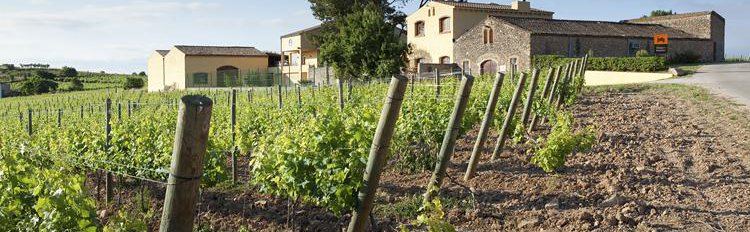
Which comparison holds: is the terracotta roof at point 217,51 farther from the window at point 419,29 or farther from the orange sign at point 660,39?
the orange sign at point 660,39

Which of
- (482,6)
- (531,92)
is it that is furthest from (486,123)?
(482,6)

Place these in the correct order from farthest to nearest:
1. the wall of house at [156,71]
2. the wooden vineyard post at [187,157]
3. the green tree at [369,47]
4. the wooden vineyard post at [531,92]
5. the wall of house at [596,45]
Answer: the wall of house at [156,71]
the green tree at [369,47]
the wall of house at [596,45]
the wooden vineyard post at [531,92]
the wooden vineyard post at [187,157]

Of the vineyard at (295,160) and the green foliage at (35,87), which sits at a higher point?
the vineyard at (295,160)

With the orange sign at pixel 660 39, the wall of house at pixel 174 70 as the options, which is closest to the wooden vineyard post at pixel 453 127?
the orange sign at pixel 660 39

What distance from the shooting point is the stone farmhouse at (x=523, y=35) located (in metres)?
35.8

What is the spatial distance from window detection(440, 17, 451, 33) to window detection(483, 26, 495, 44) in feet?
11.4

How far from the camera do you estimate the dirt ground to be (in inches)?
217

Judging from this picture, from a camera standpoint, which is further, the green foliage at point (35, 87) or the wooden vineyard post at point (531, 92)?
the green foliage at point (35, 87)

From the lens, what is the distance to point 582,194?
625cm

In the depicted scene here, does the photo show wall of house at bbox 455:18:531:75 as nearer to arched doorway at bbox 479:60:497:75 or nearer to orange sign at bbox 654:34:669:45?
arched doorway at bbox 479:60:497:75

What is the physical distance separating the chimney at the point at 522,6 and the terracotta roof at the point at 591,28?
4.23 meters

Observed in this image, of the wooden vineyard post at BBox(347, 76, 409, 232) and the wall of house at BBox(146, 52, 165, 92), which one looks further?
the wall of house at BBox(146, 52, 165, 92)

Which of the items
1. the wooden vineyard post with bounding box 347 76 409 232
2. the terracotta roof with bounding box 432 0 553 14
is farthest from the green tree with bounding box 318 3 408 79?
the wooden vineyard post with bounding box 347 76 409 232

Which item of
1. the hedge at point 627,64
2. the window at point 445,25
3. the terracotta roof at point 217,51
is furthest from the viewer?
the terracotta roof at point 217,51
